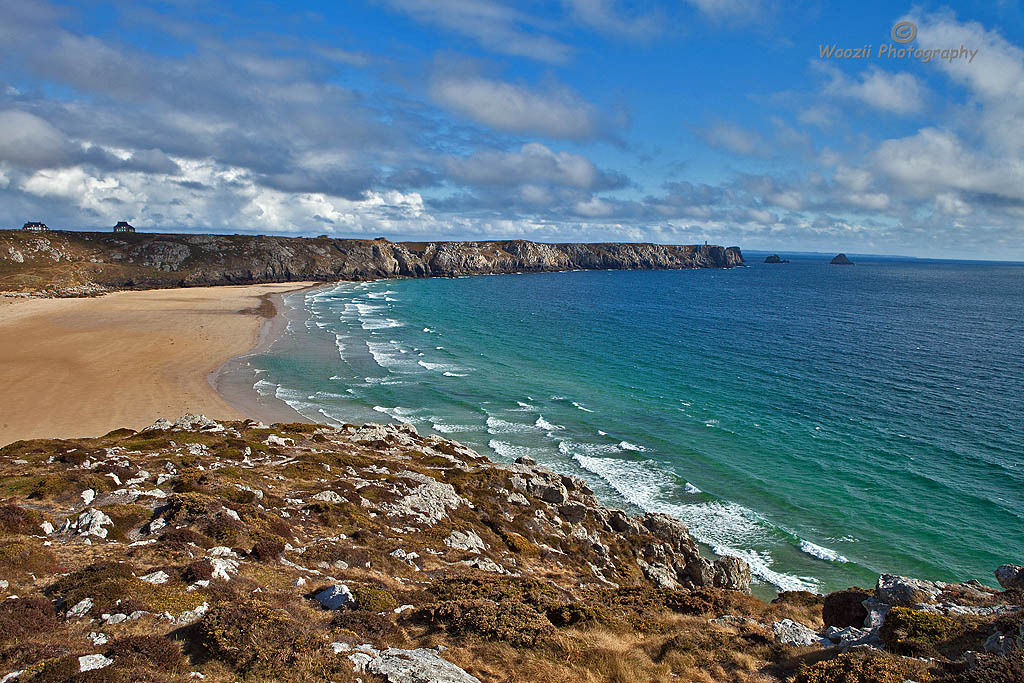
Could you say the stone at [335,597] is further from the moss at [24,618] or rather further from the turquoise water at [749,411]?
the turquoise water at [749,411]

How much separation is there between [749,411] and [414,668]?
146 ft

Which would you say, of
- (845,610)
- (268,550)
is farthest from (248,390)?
(845,610)

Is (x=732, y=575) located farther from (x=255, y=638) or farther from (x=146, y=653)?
(x=146, y=653)

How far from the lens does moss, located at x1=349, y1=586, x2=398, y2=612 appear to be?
1362 cm

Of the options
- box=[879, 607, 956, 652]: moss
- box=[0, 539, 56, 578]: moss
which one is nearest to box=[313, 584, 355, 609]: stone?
box=[0, 539, 56, 578]: moss

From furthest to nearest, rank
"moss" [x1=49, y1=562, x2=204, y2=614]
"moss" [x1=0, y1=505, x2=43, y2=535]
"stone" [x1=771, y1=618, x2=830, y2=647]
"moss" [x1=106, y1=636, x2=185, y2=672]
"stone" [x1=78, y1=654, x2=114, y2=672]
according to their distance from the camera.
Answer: "moss" [x1=0, y1=505, x2=43, y2=535], "stone" [x1=771, y1=618, x2=830, y2=647], "moss" [x1=49, y1=562, x2=204, y2=614], "moss" [x1=106, y1=636, x2=185, y2=672], "stone" [x1=78, y1=654, x2=114, y2=672]

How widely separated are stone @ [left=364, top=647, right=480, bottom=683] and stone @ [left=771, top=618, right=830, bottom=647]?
8010mm

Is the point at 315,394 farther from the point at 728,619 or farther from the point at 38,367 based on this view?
the point at 728,619

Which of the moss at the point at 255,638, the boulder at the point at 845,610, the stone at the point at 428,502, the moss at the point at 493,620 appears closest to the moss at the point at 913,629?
the boulder at the point at 845,610

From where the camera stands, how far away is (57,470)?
21.2 m

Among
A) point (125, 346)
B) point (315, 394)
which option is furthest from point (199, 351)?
point (315, 394)

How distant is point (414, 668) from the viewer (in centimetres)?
1069

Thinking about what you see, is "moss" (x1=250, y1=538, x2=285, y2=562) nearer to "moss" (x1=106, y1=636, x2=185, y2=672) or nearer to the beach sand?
"moss" (x1=106, y1=636, x2=185, y2=672)

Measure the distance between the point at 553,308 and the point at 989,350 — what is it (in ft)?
242
